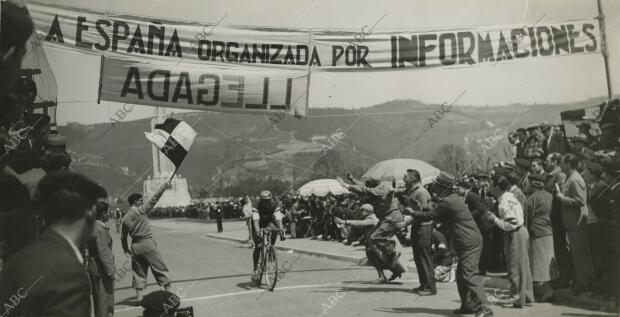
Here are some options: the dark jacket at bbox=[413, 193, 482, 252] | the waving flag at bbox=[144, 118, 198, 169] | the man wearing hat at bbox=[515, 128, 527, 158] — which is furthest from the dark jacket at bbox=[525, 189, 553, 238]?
the waving flag at bbox=[144, 118, 198, 169]

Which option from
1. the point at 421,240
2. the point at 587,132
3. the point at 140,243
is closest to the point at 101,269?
the point at 140,243

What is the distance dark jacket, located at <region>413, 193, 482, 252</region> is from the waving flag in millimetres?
2998

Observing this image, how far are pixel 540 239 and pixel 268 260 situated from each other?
12.7 ft

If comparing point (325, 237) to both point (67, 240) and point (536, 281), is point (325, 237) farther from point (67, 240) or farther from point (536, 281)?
point (67, 240)

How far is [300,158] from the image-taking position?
4668 inches

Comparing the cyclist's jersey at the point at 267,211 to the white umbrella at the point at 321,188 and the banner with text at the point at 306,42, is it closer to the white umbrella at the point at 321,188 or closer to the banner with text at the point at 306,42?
the banner with text at the point at 306,42

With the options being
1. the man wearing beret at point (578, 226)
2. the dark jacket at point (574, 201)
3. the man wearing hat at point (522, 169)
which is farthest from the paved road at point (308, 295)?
the man wearing hat at point (522, 169)

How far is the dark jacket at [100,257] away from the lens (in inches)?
232

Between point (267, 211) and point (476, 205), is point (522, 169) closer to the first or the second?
point (476, 205)

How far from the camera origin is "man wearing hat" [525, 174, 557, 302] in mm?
6961

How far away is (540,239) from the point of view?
23.5 feet

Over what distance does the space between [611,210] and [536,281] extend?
4.01 feet

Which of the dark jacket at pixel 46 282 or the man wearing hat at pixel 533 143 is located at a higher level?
the man wearing hat at pixel 533 143

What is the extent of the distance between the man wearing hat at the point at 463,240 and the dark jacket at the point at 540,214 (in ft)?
3.39
